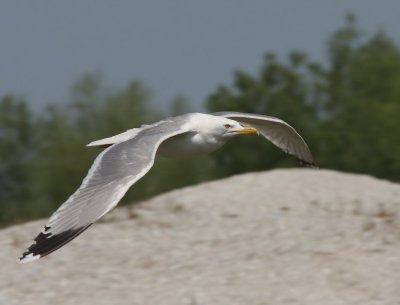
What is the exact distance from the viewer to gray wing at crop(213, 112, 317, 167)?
31.6 feet

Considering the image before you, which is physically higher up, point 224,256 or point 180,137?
point 180,137

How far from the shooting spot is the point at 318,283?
858cm

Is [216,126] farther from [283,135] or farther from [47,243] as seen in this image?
[47,243]

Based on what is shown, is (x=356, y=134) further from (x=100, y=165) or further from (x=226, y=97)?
(x=100, y=165)

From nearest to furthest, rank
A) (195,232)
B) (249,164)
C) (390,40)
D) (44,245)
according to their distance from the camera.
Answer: (44,245) → (195,232) → (249,164) → (390,40)

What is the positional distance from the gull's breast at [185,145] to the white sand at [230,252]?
1.09m

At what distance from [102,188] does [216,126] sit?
164 cm

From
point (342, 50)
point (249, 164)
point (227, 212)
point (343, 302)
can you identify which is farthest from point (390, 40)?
point (343, 302)

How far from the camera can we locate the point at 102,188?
22.9ft

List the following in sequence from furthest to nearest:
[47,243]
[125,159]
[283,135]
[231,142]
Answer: [231,142]
[283,135]
[125,159]
[47,243]

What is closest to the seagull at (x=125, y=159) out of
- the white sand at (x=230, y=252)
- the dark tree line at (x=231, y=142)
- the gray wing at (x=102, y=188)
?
the gray wing at (x=102, y=188)

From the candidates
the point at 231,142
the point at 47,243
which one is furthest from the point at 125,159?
the point at 231,142

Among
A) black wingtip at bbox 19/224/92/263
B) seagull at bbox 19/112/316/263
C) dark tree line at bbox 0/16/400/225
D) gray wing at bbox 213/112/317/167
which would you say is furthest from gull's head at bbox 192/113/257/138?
dark tree line at bbox 0/16/400/225

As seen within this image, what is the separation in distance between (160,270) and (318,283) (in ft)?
4.56
